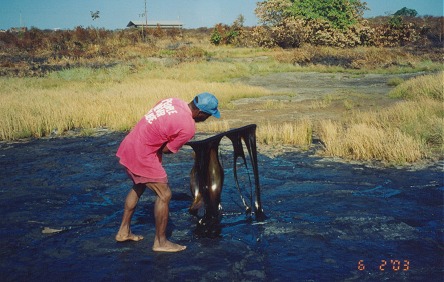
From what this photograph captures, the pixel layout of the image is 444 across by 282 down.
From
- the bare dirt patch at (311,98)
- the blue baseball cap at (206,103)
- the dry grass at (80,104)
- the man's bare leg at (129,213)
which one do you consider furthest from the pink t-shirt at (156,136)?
the bare dirt patch at (311,98)

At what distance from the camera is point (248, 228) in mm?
5113

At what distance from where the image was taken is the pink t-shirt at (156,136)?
3875mm

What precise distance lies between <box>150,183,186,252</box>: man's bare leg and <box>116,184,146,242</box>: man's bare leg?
310mm

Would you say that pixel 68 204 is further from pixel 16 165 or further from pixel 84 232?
pixel 16 165

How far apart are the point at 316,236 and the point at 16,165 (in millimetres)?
6147

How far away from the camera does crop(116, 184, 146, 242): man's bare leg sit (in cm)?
440

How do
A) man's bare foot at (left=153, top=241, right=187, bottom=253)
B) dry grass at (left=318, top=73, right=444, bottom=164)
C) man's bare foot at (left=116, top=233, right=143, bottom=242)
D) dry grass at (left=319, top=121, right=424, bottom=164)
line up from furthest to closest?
1. dry grass at (left=318, top=73, right=444, bottom=164)
2. dry grass at (left=319, top=121, right=424, bottom=164)
3. man's bare foot at (left=116, top=233, right=143, bottom=242)
4. man's bare foot at (left=153, top=241, right=187, bottom=253)

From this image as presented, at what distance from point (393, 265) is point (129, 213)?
2700mm

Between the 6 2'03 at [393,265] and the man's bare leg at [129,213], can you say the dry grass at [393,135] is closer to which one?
the 6 2'03 at [393,265]

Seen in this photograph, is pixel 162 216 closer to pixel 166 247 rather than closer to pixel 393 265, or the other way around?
pixel 166 247

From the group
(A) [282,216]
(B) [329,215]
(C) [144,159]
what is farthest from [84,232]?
(B) [329,215]

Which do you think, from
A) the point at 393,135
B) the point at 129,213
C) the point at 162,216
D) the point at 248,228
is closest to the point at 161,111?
the point at 162,216

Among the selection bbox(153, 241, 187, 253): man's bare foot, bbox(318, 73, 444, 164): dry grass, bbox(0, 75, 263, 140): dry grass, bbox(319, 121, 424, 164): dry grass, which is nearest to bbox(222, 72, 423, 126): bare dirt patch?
bbox(0, 75, 263, 140): dry grass

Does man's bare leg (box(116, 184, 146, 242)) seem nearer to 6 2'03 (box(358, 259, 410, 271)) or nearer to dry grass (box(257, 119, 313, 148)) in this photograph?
6 2'03 (box(358, 259, 410, 271))
